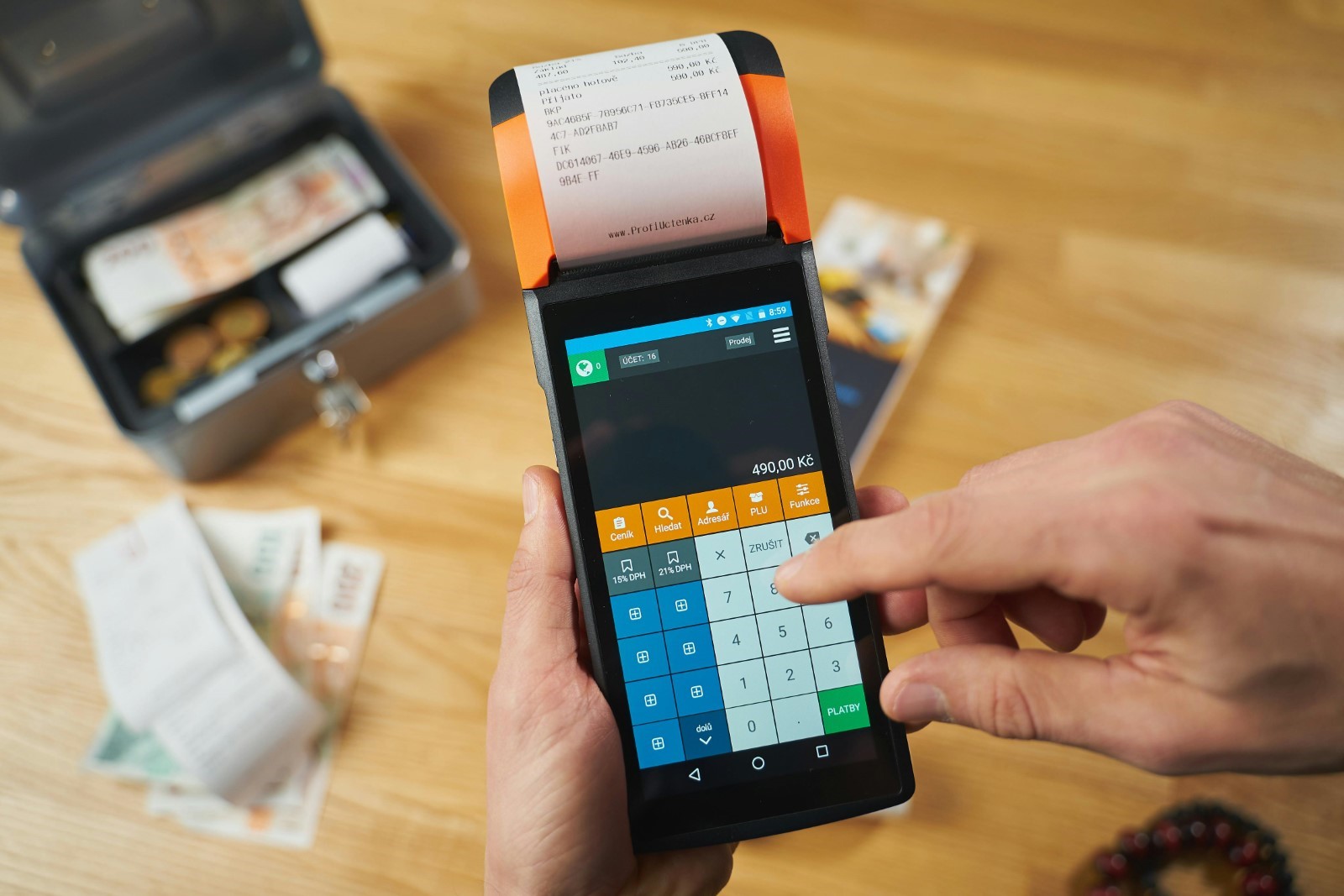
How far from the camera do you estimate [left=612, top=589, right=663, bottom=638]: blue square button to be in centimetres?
57

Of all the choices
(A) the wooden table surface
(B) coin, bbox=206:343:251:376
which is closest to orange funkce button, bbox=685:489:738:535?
(A) the wooden table surface

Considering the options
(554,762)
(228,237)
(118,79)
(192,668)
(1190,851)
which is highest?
(118,79)

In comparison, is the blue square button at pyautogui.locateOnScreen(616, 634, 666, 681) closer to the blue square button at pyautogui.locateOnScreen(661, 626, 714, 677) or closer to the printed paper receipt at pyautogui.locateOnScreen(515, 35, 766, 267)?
the blue square button at pyautogui.locateOnScreen(661, 626, 714, 677)

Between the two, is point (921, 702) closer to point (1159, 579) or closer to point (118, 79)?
point (1159, 579)

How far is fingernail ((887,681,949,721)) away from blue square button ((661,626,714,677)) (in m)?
0.12

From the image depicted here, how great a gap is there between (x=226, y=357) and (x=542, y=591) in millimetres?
492

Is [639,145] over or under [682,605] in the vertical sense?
over

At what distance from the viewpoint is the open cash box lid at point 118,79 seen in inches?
33.4

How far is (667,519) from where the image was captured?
581mm

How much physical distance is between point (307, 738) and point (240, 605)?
138 mm

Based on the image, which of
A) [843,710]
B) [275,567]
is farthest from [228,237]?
[843,710]

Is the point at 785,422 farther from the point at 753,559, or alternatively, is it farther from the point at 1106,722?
the point at 1106,722

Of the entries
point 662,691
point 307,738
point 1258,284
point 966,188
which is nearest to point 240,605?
point 307,738

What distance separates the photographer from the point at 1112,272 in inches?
36.2
